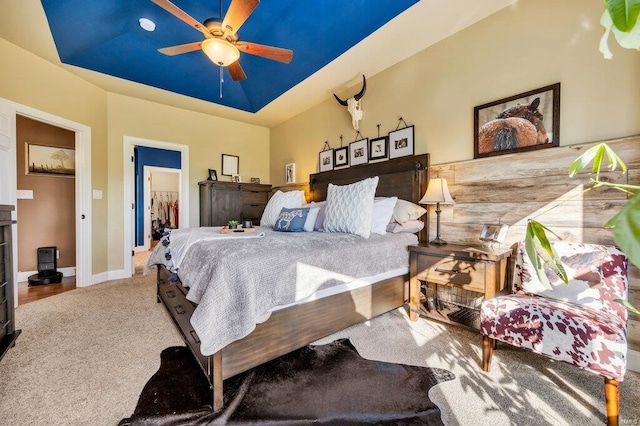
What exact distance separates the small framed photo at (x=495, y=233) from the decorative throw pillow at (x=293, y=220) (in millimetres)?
1582

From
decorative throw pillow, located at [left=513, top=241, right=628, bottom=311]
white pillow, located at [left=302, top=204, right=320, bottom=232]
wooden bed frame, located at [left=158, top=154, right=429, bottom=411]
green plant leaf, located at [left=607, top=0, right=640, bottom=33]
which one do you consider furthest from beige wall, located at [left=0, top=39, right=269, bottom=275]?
decorative throw pillow, located at [left=513, top=241, right=628, bottom=311]

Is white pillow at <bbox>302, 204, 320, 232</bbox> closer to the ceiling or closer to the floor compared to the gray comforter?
closer to the ceiling

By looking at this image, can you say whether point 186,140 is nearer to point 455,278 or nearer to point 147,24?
point 147,24

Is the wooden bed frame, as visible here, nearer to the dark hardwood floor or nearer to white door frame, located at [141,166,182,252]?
the dark hardwood floor

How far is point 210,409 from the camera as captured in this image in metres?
1.36

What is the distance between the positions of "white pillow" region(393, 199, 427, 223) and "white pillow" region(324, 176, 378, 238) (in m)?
0.36

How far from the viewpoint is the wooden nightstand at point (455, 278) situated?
1985 mm

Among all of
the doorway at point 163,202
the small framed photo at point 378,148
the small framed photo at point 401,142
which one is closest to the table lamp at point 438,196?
the small framed photo at point 401,142

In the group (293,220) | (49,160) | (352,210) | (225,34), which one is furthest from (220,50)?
(49,160)

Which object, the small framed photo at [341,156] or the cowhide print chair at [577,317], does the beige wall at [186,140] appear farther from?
the cowhide print chair at [577,317]

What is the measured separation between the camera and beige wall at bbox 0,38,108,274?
9.20 ft

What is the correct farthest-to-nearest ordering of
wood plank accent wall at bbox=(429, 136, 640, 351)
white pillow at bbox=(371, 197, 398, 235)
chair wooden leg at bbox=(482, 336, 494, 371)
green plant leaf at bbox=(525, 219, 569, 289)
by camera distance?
white pillow at bbox=(371, 197, 398, 235) < wood plank accent wall at bbox=(429, 136, 640, 351) < chair wooden leg at bbox=(482, 336, 494, 371) < green plant leaf at bbox=(525, 219, 569, 289)

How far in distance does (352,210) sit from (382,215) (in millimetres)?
378

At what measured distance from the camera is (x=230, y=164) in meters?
5.03
